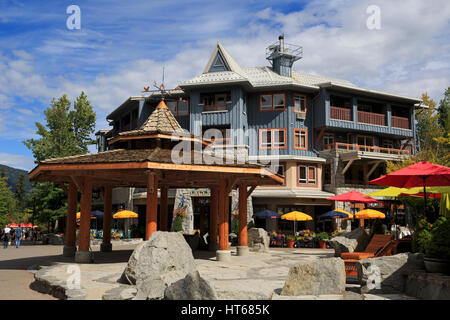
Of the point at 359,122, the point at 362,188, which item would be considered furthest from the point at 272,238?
the point at 359,122

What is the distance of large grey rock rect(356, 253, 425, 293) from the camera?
9.42 m

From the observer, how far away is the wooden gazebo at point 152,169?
14227mm

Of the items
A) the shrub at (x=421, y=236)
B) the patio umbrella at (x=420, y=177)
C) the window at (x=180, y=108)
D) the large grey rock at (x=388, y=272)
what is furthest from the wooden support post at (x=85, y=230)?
the window at (x=180, y=108)

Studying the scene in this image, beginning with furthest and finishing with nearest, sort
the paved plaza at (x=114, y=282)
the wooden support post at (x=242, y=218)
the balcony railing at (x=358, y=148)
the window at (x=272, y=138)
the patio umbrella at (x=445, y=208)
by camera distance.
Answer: the balcony railing at (x=358, y=148) < the window at (x=272, y=138) < the wooden support post at (x=242, y=218) < the patio umbrella at (x=445, y=208) < the paved plaza at (x=114, y=282)

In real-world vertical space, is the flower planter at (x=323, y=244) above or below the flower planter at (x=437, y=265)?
below

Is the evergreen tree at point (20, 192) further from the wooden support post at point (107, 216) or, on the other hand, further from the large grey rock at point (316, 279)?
the large grey rock at point (316, 279)

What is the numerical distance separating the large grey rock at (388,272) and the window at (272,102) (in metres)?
27.8

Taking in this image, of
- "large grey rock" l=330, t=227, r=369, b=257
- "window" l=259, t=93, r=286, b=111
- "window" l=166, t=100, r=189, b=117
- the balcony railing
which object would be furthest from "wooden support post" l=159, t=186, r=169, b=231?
the balcony railing

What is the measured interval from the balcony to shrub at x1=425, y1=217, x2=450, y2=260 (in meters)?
27.9

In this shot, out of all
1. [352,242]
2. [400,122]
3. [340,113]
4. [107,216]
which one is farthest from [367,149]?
[107,216]

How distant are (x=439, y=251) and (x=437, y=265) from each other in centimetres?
32

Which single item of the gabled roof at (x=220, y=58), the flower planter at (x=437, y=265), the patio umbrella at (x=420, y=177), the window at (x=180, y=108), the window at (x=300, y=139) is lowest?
the flower planter at (x=437, y=265)
